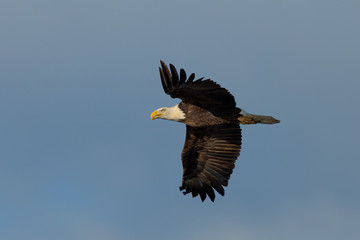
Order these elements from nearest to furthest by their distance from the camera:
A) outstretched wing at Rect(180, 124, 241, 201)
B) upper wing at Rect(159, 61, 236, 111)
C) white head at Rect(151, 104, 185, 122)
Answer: upper wing at Rect(159, 61, 236, 111), white head at Rect(151, 104, 185, 122), outstretched wing at Rect(180, 124, 241, 201)

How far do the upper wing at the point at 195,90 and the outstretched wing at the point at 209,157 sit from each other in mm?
1301

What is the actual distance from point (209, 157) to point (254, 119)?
192 cm

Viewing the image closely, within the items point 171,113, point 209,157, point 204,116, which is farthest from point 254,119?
point 171,113

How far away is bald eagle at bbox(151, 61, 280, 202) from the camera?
16984mm

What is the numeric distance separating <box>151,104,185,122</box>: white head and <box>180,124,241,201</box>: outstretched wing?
106 centimetres

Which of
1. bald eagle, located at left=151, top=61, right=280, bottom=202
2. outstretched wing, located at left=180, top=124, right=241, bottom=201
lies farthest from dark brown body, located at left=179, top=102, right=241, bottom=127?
outstretched wing, located at left=180, top=124, right=241, bottom=201

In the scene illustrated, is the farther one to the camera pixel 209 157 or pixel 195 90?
pixel 209 157

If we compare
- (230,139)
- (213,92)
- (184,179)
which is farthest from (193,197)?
(213,92)

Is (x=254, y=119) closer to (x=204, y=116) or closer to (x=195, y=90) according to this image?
(x=204, y=116)

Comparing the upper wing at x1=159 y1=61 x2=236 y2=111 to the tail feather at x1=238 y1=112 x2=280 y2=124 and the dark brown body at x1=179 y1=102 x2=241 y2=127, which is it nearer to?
the dark brown body at x1=179 y1=102 x2=241 y2=127

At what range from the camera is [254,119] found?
1822 centimetres

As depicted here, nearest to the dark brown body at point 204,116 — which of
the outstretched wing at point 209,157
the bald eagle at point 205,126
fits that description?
the bald eagle at point 205,126

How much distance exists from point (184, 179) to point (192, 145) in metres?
0.96

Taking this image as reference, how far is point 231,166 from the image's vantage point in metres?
19.2
